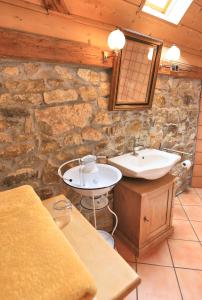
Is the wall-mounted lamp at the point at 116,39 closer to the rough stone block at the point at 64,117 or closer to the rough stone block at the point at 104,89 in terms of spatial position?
the rough stone block at the point at 104,89

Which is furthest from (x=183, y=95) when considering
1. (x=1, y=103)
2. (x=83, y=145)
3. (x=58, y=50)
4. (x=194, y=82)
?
(x=1, y=103)

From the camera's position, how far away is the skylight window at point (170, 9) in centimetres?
174

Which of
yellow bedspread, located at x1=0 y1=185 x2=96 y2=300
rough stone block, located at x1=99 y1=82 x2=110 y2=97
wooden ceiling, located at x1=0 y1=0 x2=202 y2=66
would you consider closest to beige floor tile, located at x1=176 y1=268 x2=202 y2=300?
yellow bedspread, located at x1=0 y1=185 x2=96 y2=300

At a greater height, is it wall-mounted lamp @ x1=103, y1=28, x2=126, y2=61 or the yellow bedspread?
wall-mounted lamp @ x1=103, y1=28, x2=126, y2=61

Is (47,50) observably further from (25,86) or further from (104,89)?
(104,89)

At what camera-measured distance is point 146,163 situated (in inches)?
77.7

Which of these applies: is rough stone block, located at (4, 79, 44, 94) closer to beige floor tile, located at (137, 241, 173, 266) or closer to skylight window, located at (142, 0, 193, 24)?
skylight window, located at (142, 0, 193, 24)

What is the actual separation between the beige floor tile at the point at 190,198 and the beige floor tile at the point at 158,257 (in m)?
0.97

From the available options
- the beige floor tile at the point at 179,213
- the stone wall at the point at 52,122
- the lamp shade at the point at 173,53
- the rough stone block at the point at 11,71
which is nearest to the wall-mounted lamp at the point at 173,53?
the lamp shade at the point at 173,53

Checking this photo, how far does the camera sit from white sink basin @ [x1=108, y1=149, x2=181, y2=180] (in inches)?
61.7

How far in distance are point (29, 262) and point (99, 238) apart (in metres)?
0.47

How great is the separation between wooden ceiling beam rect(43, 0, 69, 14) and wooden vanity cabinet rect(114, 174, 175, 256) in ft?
4.55

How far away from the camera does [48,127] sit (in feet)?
4.71

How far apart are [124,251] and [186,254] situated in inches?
22.6
